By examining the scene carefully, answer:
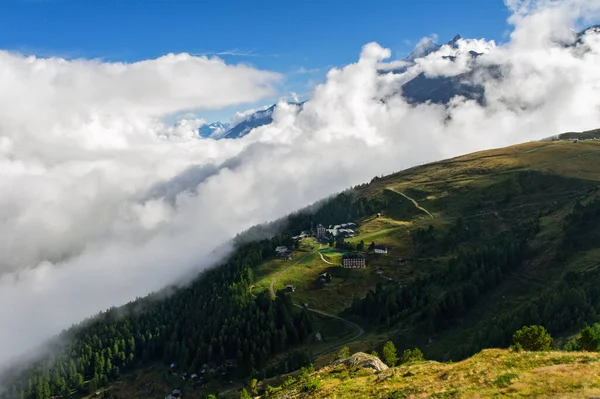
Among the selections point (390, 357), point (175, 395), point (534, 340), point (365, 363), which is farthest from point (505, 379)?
point (175, 395)

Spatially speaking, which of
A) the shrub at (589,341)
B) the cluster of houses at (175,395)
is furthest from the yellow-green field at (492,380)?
the cluster of houses at (175,395)

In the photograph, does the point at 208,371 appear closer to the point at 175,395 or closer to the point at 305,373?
the point at 175,395

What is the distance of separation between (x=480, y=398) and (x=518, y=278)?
17153 centimetres

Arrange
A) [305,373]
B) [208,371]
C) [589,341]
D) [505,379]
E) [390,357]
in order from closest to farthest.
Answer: [505,379] < [589,341] < [305,373] < [390,357] < [208,371]

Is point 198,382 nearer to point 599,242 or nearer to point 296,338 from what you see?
point 296,338

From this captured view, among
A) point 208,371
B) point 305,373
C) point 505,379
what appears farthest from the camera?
point 208,371

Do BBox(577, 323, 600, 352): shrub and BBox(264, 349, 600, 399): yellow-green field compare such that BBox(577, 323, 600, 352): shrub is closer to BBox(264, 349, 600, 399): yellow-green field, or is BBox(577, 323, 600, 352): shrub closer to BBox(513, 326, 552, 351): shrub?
BBox(513, 326, 552, 351): shrub

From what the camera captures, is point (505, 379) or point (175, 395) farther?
point (175, 395)

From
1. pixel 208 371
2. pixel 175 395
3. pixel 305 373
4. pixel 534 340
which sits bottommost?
pixel 175 395

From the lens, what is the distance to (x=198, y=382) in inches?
7308

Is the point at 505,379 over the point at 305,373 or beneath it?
over

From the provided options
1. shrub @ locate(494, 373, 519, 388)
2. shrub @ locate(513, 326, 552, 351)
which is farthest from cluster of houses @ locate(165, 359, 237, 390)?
shrub @ locate(494, 373, 519, 388)

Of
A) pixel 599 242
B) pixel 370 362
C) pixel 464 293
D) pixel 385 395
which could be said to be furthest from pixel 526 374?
pixel 599 242

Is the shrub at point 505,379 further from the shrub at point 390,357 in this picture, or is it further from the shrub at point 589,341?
the shrub at point 390,357
